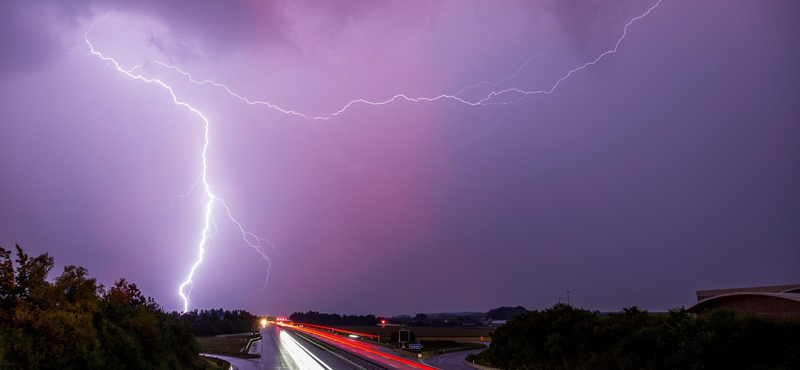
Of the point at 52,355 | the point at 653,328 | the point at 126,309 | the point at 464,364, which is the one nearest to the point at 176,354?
the point at 126,309

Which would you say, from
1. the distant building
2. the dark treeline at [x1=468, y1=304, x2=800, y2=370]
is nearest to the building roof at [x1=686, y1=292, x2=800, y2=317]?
the distant building

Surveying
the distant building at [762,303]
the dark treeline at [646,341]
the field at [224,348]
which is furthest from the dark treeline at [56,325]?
the field at [224,348]

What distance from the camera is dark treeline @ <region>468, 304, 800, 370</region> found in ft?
74.8

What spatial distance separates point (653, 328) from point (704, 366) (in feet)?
15.4

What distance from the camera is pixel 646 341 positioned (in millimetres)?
28281

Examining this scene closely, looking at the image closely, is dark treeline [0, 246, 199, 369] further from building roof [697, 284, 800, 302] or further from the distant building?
building roof [697, 284, 800, 302]

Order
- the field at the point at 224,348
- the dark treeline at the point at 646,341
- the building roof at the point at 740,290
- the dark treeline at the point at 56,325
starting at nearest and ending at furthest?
the dark treeline at the point at 56,325
the dark treeline at the point at 646,341
the building roof at the point at 740,290
the field at the point at 224,348

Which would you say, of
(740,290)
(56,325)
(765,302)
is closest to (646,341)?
(765,302)

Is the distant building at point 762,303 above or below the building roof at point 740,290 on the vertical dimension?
below

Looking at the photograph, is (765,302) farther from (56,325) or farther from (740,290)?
(56,325)

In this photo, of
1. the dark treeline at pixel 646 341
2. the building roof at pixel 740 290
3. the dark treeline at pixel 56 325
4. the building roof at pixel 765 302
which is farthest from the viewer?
the building roof at pixel 740 290

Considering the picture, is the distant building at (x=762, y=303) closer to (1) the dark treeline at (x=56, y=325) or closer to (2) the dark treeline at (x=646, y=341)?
(2) the dark treeline at (x=646, y=341)

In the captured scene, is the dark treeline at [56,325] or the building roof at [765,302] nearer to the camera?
the dark treeline at [56,325]

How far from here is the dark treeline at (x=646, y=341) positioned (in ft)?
74.8
